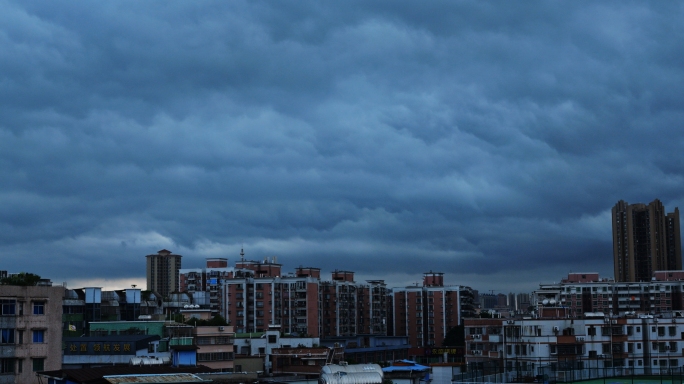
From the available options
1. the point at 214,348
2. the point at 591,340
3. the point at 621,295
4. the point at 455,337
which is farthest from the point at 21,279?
the point at 621,295

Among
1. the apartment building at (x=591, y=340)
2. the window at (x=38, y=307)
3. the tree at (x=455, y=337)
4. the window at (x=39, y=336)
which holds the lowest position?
the tree at (x=455, y=337)

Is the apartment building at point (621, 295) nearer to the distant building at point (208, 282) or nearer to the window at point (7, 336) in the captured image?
the distant building at point (208, 282)

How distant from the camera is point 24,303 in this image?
50812 mm

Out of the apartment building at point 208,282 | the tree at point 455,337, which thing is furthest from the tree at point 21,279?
the tree at point 455,337

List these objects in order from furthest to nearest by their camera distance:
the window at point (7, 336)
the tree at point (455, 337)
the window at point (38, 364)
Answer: the tree at point (455, 337)
the window at point (38, 364)
the window at point (7, 336)

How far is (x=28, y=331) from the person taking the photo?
166 ft

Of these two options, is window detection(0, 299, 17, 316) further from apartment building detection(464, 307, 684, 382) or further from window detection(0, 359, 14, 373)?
apartment building detection(464, 307, 684, 382)

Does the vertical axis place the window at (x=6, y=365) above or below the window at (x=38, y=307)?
below

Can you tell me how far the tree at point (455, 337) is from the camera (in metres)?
141

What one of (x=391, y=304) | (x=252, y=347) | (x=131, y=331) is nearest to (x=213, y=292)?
(x=391, y=304)

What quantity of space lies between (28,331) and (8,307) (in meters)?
1.97

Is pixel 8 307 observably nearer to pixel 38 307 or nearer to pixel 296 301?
pixel 38 307

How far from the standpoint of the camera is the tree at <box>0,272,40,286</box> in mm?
58719

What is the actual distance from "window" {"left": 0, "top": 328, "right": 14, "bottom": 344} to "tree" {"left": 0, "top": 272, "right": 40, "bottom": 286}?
304 inches
